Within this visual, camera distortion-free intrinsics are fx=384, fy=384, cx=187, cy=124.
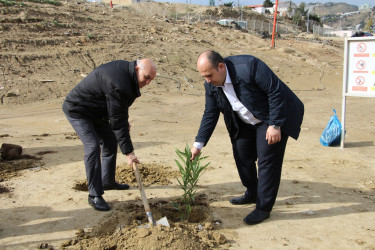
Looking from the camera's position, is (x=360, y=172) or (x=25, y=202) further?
(x=360, y=172)

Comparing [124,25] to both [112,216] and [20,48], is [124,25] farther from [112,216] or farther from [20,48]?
[112,216]

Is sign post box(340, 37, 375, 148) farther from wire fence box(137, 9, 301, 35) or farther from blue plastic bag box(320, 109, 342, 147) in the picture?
wire fence box(137, 9, 301, 35)

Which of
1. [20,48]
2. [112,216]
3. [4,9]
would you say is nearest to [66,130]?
[112,216]

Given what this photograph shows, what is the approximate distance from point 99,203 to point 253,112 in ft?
6.76

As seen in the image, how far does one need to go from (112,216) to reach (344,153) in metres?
4.77

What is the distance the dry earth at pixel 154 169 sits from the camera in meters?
3.87

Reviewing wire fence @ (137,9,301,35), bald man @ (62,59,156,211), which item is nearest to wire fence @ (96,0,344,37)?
wire fence @ (137,9,301,35)

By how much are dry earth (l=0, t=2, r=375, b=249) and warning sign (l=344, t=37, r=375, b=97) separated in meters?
1.17

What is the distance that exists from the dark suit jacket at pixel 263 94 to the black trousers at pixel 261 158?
0.58 ft

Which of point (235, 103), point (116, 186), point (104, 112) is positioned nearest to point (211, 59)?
point (235, 103)

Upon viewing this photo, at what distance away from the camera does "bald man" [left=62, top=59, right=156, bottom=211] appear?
3.96 m

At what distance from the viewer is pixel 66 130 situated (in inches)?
349

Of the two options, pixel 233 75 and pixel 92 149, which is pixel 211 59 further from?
pixel 92 149

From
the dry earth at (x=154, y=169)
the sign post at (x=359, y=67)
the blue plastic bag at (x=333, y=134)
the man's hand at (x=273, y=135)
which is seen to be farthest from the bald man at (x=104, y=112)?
the sign post at (x=359, y=67)
